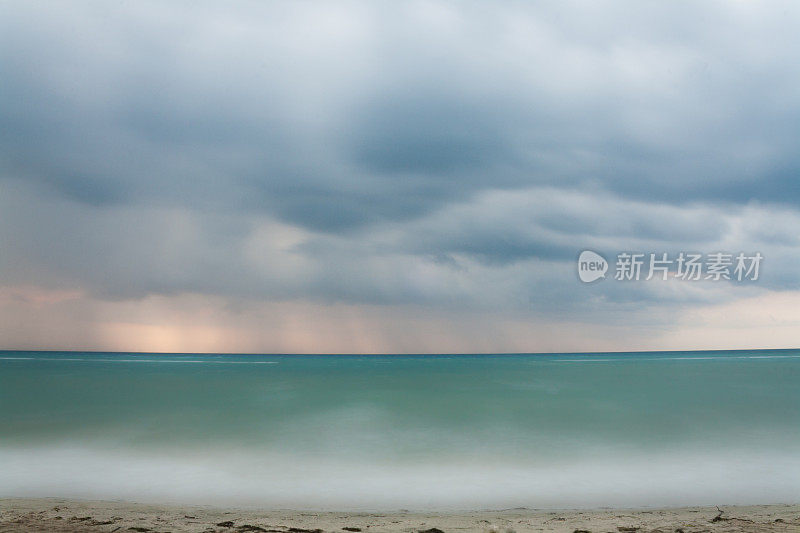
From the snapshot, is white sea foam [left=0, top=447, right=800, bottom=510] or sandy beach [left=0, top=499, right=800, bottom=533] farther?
white sea foam [left=0, top=447, right=800, bottom=510]

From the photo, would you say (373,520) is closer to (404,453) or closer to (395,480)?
(395,480)

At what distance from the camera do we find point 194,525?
6328 mm

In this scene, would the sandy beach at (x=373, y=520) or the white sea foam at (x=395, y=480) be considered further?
the white sea foam at (x=395, y=480)

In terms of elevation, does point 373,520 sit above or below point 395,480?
above

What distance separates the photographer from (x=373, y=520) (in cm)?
676

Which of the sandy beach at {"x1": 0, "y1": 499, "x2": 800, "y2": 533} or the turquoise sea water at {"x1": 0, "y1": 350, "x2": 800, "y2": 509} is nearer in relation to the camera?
the sandy beach at {"x1": 0, "y1": 499, "x2": 800, "y2": 533}

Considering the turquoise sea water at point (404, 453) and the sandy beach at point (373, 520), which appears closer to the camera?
the sandy beach at point (373, 520)

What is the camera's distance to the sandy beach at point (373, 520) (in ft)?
20.1

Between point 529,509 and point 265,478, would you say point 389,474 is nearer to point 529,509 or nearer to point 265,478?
point 265,478

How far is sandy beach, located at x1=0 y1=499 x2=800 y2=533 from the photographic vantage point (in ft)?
20.1

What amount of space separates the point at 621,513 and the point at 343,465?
5638 millimetres

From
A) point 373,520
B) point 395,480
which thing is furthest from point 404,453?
point 373,520

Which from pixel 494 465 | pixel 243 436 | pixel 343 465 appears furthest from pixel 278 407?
pixel 494 465

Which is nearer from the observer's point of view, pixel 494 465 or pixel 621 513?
pixel 621 513
